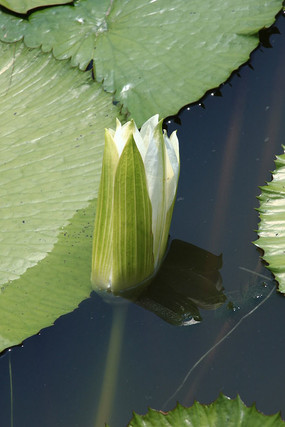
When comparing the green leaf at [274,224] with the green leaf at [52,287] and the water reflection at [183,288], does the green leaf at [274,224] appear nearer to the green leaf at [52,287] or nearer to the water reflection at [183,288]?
the water reflection at [183,288]

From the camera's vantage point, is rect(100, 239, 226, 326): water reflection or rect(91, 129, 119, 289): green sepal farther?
rect(100, 239, 226, 326): water reflection

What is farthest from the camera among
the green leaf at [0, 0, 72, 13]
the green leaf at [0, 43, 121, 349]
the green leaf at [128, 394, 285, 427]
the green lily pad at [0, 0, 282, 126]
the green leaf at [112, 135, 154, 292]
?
the green leaf at [0, 0, 72, 13]

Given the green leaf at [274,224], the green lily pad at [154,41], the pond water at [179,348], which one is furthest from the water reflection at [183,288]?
the green lily pad at [154,41]

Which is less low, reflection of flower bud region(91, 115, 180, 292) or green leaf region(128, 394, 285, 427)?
reflection of flower bud region(91, 115, 180, 292)

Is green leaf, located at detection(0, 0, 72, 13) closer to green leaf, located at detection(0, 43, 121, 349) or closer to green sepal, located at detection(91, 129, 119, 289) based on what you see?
green leaf, located at detection(0, 43, 121, 349)

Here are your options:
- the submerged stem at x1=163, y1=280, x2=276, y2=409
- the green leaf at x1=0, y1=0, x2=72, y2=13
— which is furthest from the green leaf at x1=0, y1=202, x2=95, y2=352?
the green leaf at x1=0, y1=0, x2=72, y2=13

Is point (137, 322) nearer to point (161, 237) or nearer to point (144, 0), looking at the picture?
point (161, 237)

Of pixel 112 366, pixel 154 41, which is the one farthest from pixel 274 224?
pixel 154 41

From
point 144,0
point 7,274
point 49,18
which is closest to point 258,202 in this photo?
point 7,274
